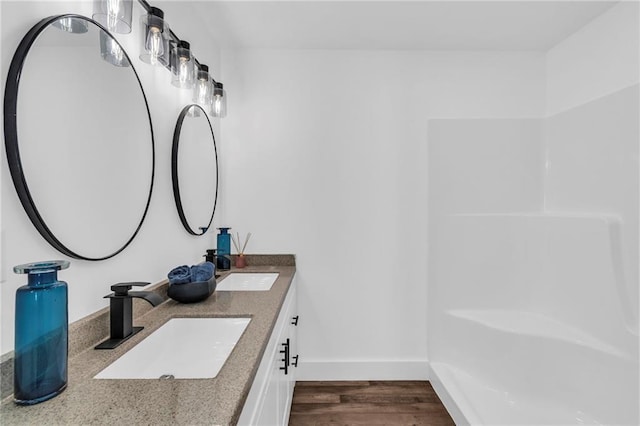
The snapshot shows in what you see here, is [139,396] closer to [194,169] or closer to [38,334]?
[38,334]

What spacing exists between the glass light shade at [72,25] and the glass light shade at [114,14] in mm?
70

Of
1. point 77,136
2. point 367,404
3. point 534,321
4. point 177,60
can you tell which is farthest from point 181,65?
point 534,321

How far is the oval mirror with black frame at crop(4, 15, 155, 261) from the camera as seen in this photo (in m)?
0.92

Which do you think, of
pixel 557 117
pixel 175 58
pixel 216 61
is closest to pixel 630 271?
pixel 557 117

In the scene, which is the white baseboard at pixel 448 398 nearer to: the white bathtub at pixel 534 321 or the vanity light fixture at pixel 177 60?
the white bathtub at pixel 534 321

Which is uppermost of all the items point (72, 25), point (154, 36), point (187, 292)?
point (154, 36)

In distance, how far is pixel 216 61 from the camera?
261cm

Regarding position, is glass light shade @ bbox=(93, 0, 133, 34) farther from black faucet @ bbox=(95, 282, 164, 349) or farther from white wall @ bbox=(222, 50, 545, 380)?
white wall @ bbox=(222, 50, 545, 380)

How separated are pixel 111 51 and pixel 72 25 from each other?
19 centimetres

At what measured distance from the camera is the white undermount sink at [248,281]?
206 cm

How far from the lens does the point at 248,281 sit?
89.4 inches

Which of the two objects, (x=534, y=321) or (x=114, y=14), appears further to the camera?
(x=534, y=321)

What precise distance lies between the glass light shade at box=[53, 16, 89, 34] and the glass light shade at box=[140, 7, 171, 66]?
1.03 ft

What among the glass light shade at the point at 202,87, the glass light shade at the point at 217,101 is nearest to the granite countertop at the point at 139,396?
the glass light shade at the point at 202,87
